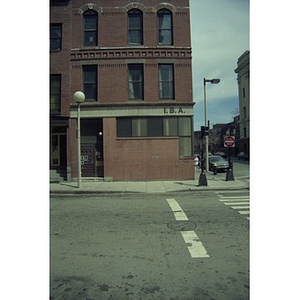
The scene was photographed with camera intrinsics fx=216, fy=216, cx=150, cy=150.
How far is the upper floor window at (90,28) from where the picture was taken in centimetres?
1297

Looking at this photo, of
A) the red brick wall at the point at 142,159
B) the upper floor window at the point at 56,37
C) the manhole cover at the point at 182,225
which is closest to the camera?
the manhole cover at the point at 182,225

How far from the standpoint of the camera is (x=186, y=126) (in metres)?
13.0

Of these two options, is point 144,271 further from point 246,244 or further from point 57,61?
point 57,61

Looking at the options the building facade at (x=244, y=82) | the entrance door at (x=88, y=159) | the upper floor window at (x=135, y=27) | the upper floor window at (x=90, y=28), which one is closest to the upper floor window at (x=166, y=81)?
the upper floor window at (x=135, y=27)

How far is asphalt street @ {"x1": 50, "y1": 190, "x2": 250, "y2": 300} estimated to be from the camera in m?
2.65

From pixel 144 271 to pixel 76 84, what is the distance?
1219 cm

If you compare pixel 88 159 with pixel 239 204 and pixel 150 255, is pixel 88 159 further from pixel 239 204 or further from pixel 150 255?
pixel 150 255

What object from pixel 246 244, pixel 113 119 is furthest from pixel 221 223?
pixel 113 119

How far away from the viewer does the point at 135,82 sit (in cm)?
1302

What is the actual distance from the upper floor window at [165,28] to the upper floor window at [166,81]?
1.53 meters

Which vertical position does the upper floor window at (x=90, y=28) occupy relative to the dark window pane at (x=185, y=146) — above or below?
above

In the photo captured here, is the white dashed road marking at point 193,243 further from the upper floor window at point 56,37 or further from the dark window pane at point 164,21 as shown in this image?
the upper floor window at point 56,37

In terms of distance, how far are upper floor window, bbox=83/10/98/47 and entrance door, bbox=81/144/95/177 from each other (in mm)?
Answer: 6216

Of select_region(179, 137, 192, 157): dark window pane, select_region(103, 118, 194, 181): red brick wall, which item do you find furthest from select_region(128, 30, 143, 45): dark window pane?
select_region(179, 137, 192, 157): dark window pane
